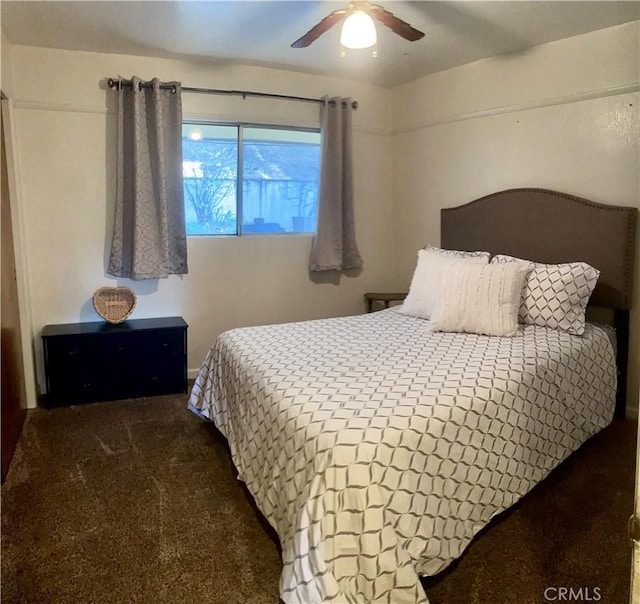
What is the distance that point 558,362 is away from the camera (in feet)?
8.29

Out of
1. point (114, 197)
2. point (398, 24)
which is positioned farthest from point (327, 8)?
point (114, 197)

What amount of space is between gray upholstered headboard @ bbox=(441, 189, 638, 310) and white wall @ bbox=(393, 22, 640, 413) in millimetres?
101

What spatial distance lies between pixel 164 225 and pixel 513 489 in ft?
8.90

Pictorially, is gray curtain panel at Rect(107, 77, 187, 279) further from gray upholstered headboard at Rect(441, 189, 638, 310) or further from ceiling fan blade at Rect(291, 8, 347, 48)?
gray upholstered headboard at Rect(441, 189, 638, 310)

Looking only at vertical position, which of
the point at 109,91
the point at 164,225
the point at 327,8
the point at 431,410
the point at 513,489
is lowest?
the point at 513,489

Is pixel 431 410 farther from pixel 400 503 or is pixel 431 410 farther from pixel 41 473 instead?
pixel 41 473

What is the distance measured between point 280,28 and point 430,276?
5.66ft

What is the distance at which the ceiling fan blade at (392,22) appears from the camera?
7.91ft

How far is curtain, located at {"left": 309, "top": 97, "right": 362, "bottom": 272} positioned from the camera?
4152 mm

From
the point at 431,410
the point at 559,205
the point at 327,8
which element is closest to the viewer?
the point at 431,410

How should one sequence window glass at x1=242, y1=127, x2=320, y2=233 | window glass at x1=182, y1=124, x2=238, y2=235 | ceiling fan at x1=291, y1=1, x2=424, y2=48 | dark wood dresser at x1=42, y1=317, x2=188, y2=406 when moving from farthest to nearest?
window glass at x1=242, y1=127, x2=320, y2=233 < window glass at x1=182, y1=124, x2=238, y2=235 < dark wood dresser at x1=42, y1=317, x2=188, y2=406 < ceiling fan at x1=291, y1=1, x2=424, y2=48

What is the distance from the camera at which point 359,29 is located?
8.04ft

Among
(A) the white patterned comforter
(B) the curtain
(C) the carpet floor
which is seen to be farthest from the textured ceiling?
(C) the carpet floor

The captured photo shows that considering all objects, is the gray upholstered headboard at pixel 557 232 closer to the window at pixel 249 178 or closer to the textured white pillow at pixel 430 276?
the textured white pillow at pixel 430 276
